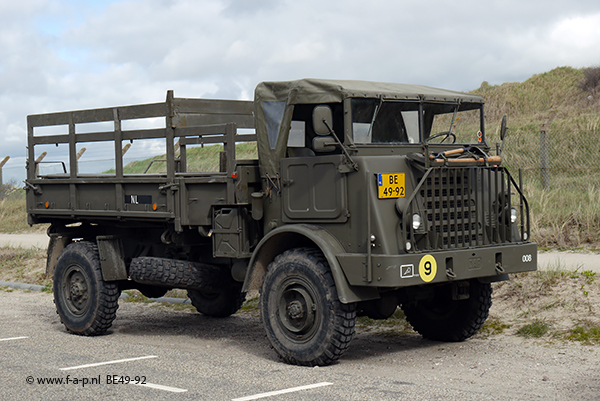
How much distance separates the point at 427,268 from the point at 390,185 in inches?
31.9

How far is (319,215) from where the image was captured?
7543 mm

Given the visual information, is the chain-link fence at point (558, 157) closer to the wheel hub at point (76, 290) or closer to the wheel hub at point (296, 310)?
the wheel hub at point (296, 310)

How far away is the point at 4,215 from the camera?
23.9m

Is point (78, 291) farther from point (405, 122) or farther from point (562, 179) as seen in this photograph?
point (562, 179)

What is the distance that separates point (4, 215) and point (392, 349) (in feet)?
60.5

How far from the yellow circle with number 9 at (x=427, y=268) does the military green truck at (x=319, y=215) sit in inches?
0.5

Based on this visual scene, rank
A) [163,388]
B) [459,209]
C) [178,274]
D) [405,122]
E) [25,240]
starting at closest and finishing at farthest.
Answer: [163,388] < [459,209] < [405,122] < [178,274] < [25,240]

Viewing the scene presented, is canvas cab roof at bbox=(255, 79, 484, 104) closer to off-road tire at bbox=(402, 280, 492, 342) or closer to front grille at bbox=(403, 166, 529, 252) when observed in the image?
front grille at bbox=(403, 166, 529, 252)

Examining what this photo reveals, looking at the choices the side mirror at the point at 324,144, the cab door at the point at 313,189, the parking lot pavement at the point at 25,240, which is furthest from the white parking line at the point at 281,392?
the parking lot pavement at the point at 25,240

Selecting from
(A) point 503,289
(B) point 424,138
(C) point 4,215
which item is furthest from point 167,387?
(C) point 4,215

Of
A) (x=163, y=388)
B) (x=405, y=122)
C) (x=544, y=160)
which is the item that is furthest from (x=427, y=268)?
(x=544, y=160)

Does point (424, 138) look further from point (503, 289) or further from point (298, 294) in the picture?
point (503, 289)

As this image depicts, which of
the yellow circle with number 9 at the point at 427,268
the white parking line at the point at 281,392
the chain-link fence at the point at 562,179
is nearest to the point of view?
the white parking line at the point at 281,392

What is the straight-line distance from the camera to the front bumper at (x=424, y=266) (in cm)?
694
